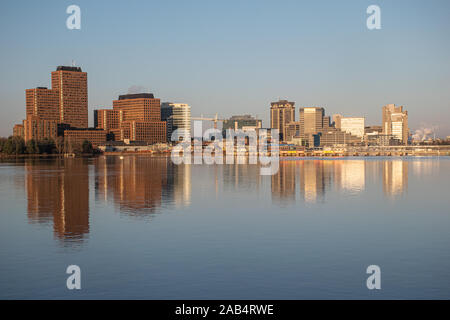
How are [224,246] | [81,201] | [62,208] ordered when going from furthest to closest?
[81,201] → [62,208] → [224,246]

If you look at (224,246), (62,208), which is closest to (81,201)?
(62,208)

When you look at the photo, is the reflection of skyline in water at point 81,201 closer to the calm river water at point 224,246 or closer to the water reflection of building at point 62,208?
the water reflection of building at point 62,208

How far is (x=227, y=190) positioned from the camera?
4903 cm

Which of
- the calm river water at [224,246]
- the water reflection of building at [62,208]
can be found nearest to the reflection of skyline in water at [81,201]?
the water reflection of building at [62,208]

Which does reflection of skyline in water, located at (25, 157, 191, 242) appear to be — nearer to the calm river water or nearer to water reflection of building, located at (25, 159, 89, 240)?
water reflection of building, located at (25, 159, 89, 240)

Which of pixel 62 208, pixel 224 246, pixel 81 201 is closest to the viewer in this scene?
pixel 224 246

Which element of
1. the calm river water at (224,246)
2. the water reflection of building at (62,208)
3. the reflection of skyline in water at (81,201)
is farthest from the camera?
the reflection of skyline in water at (81,201)

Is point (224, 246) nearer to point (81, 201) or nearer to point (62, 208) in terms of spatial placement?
point (62, 208)

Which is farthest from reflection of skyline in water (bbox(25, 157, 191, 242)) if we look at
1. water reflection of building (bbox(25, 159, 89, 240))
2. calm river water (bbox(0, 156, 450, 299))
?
calm river water (bbox(0, 156, 450, 299))

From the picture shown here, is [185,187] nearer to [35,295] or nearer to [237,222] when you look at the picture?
[237,222]

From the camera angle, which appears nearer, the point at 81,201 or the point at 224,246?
the point at 224,246

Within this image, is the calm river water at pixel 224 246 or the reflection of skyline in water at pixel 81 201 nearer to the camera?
the calm river water at pixel 224 246
